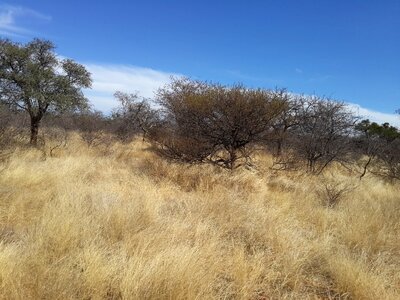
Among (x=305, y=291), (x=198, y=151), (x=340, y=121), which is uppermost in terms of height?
(x=340, y=121)

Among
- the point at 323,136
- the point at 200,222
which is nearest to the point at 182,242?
the point at 200,222

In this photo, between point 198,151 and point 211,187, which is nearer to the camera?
point 211,187

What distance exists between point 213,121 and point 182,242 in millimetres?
7237

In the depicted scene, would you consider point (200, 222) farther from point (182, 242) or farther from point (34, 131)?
point (34, 131)

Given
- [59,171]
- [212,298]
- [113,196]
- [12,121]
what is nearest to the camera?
[212,298]

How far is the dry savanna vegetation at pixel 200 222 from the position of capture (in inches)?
139

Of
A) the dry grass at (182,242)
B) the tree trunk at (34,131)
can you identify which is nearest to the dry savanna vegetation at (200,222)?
the dry grass at (182,242)

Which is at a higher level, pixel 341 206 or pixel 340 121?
pixel 340 121

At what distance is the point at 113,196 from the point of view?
6.61 meters

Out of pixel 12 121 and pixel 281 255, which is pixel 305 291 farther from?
pixel 12 121

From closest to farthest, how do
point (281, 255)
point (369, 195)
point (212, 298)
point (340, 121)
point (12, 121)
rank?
1. point (212, 298)
2. point (281, 255)
3. point (369, 195)
4. point (12, 121)
5. point (340, 121)

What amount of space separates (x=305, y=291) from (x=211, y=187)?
4622mm

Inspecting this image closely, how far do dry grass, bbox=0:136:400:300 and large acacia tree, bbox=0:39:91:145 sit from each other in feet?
24.7

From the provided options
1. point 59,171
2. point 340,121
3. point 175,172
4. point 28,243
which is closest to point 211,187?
point 175,172
